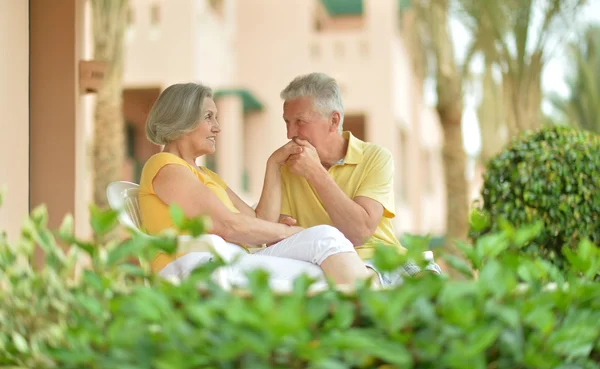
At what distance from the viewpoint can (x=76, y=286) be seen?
2.00 m

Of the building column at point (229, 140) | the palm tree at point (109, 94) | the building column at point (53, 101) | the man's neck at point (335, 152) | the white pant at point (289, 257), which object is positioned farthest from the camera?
the building column at point (229, 140)

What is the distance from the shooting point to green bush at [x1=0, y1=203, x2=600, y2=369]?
178 centimetres

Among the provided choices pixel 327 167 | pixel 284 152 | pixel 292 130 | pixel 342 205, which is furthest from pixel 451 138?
pixel 342 205

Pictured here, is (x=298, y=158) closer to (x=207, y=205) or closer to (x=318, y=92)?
(x=318, y=92)

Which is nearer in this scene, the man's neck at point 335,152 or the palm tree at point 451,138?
the man's neck at point 335,152

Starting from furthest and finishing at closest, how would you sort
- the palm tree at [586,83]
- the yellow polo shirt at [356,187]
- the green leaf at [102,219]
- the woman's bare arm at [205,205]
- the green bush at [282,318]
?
1. the palm tree at [586,83]
2. the yellow polo shirt at [356,187]
3. the woman's bare arm at [205,205]
4. the green leaf at [102,219]
5. the green bush at [282,318]

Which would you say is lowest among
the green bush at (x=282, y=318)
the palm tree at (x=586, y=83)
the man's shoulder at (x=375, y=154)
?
the green bush at (x=282, y=318)

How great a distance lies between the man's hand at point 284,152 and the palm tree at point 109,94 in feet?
21.6

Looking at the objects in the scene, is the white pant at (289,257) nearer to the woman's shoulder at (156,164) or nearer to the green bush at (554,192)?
the woman's shoulder at (156,164)

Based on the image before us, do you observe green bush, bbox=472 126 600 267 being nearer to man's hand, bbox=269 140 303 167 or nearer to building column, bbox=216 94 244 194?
man's hand, bbox=269 140 303 167

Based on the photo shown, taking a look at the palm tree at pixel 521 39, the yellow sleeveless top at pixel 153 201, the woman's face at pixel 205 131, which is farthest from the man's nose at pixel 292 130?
the palm tree at pixel 521 39

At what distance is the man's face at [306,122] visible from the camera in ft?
14.0

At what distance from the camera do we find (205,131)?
12.9 ft

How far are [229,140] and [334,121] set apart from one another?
1292 centimetres
